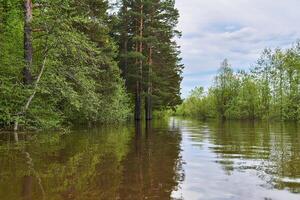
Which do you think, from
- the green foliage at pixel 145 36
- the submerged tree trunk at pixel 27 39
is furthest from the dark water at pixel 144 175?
the green foliage at pixel 145 36

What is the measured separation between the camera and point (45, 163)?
9.34 metres

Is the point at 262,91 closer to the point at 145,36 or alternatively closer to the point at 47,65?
the point at 145,36

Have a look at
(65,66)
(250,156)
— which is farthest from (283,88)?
(250,156)

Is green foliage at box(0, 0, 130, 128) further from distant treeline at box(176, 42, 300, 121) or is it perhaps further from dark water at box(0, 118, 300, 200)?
distant treeline at box(176, 42, 300, 121)

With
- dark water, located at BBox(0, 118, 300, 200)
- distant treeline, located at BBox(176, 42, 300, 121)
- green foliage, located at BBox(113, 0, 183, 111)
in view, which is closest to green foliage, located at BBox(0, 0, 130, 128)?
dark water, located at BBox(0, 118, 300, 200)

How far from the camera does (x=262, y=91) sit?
69.6 meters

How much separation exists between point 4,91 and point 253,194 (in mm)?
13513

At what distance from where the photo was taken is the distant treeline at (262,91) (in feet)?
202

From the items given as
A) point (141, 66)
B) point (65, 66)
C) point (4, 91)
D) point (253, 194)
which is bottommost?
point (253, 194)

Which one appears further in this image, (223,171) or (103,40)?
(103,40)

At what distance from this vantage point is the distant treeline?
6147cm

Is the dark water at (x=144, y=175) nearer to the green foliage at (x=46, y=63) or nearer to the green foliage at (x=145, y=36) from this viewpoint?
the green foliage at (x=46, y=63)

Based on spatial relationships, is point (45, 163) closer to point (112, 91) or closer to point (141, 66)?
point (112, 91)

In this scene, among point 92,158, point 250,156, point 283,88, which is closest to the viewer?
point 92,158
